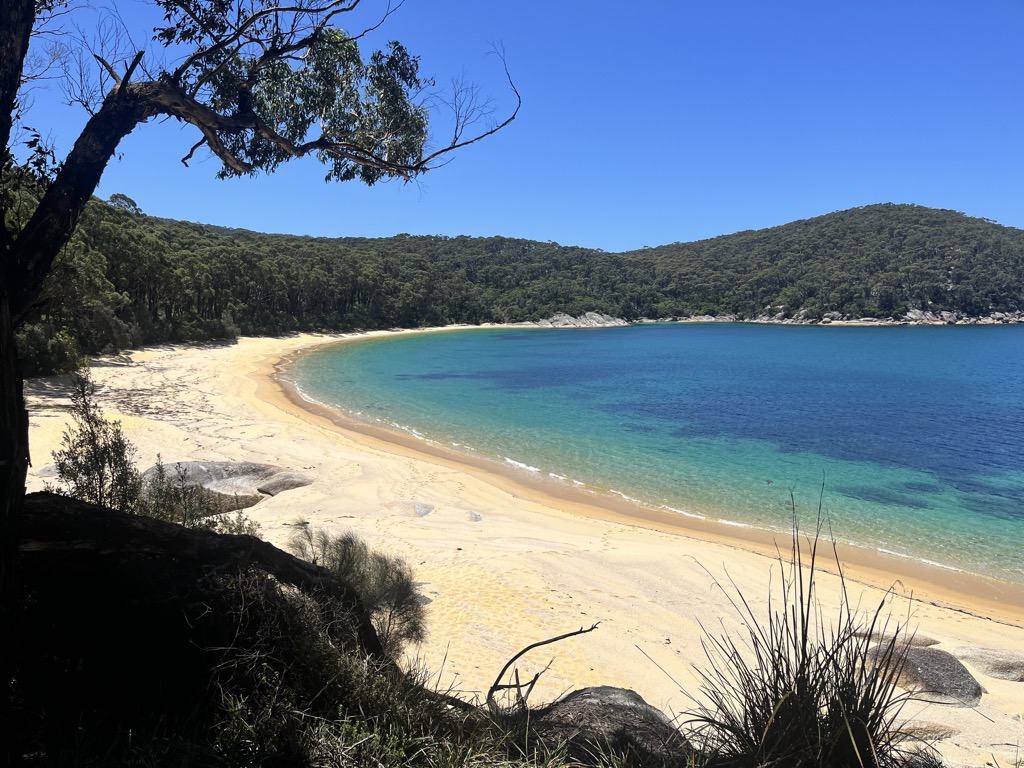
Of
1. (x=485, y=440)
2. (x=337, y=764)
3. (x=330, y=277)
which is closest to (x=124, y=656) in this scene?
(x=337, y=764)

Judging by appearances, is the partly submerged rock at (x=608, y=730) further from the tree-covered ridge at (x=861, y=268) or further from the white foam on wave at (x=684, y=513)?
the tree-covered ridge at (x=861, y=268)

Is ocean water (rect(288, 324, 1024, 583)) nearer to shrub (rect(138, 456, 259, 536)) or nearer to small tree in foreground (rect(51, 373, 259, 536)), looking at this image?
shrub (rect(138, 456, 259, 536))

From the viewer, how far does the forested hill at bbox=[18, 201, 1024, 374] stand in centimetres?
3541

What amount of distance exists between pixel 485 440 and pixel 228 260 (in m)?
45.4

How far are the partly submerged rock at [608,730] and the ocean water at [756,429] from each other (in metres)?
6.88

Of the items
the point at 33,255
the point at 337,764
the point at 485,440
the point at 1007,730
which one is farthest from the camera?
the point at 485,440

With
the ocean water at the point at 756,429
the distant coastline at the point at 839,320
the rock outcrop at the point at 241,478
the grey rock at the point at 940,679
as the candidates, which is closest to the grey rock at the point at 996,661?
the grey rock at the point at 940,679

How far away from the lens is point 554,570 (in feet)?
30.0

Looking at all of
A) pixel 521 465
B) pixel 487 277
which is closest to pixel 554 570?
pixel 521 465

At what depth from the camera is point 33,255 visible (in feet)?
10.7

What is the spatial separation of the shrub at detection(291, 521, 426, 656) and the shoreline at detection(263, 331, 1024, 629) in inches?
193

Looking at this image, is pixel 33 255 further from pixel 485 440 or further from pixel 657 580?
pixel 485 440

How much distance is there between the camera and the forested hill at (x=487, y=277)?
116 feet

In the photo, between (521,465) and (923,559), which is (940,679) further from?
(521,465)
